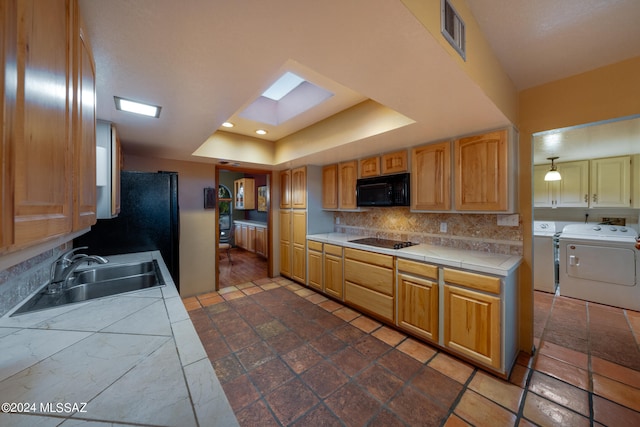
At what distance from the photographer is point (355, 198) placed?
3.35 meters

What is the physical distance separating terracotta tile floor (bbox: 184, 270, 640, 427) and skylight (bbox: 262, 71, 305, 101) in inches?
101

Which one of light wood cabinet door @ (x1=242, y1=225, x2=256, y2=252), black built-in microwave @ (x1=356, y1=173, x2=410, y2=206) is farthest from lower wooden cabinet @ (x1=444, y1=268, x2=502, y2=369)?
light wood cabinet door @ (x1=242, y1=225, x2=256, y2=252)

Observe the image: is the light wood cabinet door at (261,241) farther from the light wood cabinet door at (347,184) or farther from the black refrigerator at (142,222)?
the black refrigerator at (142,222)

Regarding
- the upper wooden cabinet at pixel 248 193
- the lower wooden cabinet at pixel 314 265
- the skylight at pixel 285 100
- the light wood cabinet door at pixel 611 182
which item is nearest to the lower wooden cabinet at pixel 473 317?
the lower wooden cabinet at pixel 314 265

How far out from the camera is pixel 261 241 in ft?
19.8

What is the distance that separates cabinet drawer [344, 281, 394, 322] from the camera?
261 centimetres

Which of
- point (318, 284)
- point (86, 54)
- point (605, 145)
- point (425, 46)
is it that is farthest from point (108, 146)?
point (605, 145)

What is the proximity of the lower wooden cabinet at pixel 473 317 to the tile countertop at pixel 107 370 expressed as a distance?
79.2 inches

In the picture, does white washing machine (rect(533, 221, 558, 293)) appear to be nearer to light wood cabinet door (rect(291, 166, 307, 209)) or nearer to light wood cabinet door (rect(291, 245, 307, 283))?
light wood cabinet door (rect(291, 245, 307, 283))

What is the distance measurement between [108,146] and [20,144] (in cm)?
187

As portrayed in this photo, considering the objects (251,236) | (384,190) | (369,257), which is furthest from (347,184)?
(251,236)

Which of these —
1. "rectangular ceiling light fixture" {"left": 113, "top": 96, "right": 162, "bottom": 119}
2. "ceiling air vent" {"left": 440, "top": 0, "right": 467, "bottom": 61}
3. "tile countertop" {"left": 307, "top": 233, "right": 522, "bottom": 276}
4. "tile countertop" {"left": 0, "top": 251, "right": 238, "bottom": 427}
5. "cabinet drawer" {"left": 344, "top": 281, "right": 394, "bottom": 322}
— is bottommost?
"cabinet drawer" {"left": 344, "top": 281, "right": 394, "bottom": 322}

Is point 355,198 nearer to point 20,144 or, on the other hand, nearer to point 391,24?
point 391,24

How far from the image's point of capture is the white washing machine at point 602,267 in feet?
9.90
